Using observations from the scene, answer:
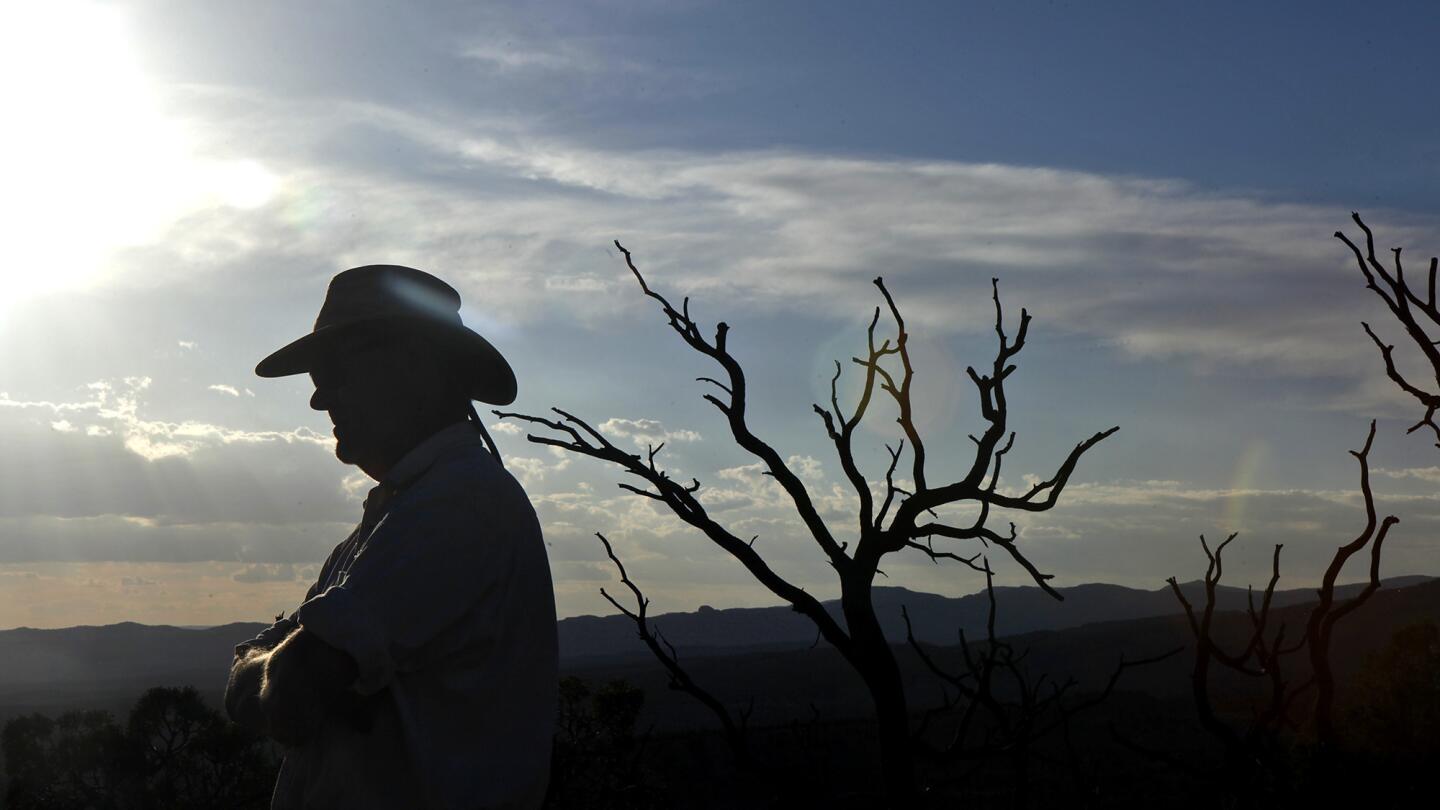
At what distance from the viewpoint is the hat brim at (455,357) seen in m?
3.07

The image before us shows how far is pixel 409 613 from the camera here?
8.60 ft

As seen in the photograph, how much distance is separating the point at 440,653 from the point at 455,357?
2.55 feet

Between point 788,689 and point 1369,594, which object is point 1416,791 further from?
point 788,689

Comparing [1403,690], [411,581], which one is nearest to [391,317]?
[411,581]

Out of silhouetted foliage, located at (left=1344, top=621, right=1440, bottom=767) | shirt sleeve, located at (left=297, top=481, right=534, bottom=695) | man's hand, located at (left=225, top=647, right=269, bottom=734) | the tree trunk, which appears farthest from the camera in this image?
silhouetted foliage, located at (left=1344, top=621, right=1440, bottom=767)

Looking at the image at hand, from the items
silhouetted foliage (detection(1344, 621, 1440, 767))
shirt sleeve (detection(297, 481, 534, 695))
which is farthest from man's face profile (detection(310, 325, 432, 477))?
silhouetted foliage (detection(1344, 621, 1440, 767))

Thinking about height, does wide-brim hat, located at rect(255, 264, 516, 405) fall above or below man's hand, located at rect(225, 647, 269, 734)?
above

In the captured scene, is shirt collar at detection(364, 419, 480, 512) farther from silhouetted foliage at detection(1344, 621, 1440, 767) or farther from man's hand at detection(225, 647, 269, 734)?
silhouetted foliage at detection(1344, 621, 1440, 767)

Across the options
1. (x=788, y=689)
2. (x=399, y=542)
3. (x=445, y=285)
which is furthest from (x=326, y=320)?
(x=788, y=689)

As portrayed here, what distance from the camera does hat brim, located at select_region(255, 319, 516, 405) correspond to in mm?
3074

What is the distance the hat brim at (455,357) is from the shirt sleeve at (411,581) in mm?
505

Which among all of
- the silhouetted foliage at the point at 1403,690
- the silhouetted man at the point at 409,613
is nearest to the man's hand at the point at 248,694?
the silhouetted man at the point at 409,613

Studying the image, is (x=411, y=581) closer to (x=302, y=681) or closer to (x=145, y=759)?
(x=302, y=681)

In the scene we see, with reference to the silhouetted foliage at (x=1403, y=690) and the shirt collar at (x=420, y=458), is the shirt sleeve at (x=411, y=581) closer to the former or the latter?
the shirt collar at (x=420, y=458)
